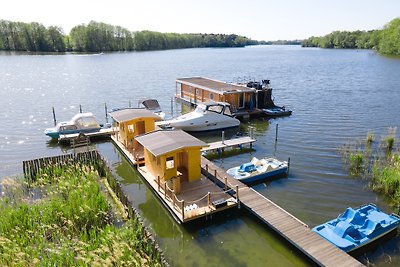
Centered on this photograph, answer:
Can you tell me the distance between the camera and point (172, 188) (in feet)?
49.4

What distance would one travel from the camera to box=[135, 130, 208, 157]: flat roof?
48.6ft

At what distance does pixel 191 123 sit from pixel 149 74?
150ft

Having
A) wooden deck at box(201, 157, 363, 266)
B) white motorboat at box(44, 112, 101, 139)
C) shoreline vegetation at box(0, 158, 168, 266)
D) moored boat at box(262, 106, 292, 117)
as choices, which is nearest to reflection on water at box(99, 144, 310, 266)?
wooden deck at box(201, 157, 363, 266)

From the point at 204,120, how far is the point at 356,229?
58.6ft

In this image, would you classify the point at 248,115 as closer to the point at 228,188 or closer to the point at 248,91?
the point at 248,91

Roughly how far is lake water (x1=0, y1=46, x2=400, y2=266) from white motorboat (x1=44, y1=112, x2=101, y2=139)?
4.15 feet

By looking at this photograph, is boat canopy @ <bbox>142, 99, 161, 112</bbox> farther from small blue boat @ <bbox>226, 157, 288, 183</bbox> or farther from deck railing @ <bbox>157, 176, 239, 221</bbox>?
deck railing @ <bbox>157, 176, 239, 221</bbox>

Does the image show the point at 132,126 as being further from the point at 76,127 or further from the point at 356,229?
the point at 356,229

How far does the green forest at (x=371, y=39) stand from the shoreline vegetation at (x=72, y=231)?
112 m

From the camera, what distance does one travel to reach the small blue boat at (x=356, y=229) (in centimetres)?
1165

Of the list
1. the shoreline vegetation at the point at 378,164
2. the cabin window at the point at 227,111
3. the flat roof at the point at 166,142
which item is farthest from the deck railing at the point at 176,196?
the cabin window at the point at 227,111

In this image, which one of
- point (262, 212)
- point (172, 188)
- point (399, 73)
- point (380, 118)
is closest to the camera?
point (262, 212)

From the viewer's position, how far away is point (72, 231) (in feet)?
38.3

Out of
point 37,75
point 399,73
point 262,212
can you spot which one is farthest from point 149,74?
point 262,212
